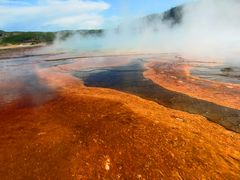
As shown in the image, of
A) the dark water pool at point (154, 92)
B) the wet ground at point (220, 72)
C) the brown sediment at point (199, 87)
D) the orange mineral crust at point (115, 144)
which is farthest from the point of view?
the wet ground at point (220, 72)

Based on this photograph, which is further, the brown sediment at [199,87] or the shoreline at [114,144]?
the brown sediment at [199,87]

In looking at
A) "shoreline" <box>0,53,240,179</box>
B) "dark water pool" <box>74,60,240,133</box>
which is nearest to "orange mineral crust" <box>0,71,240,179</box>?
"shoreline" <box>0,53,240,179</box>

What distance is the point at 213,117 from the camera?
31.8 ft

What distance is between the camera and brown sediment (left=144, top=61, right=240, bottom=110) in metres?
11.6

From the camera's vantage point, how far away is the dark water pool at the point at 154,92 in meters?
9.70

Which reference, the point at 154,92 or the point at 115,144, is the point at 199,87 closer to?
the point at 154,92

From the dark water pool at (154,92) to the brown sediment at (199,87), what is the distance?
1.55ft

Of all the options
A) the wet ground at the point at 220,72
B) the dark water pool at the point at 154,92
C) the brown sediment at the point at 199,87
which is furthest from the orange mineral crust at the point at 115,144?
→ the wet ground at the point at 220,72

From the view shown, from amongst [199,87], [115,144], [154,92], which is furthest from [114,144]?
[199,87]

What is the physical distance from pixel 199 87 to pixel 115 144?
778cm

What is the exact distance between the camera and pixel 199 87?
1376 centimetres

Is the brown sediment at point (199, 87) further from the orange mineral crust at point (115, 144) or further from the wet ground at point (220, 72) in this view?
the orange mineral crust at point (115, 144)

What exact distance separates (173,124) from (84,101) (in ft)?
14.3

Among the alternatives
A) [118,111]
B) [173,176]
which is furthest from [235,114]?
[173,176]
